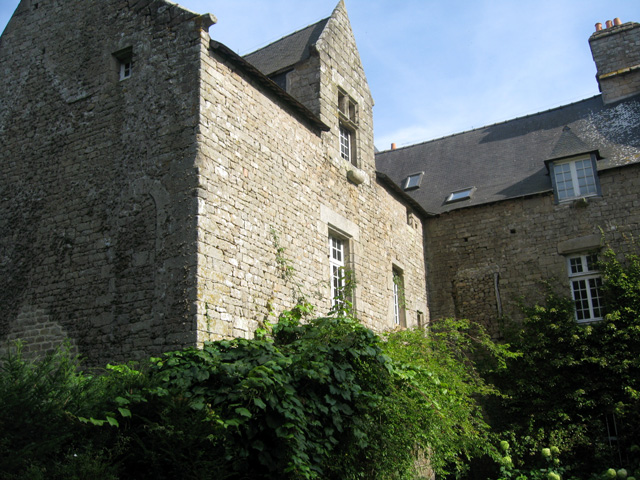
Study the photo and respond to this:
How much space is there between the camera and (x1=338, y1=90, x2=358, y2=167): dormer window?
11055mm

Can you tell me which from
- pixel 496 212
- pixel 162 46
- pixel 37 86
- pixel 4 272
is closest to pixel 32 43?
pixel 37 86

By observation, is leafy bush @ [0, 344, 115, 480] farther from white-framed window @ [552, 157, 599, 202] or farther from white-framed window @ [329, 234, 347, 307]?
white-framed window @ [552, 157, 599, 202]

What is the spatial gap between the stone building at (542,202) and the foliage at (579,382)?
2.16 feet

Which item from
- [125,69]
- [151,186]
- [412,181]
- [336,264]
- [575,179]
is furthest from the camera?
[412,181]

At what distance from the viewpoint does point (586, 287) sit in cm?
1218

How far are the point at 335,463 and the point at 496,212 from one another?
27.4 ft

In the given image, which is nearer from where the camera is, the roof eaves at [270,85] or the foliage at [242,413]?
the foliage at [242,413]

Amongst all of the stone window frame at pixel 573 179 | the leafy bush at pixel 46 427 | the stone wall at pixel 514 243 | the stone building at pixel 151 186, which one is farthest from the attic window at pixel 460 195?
the leafy bush at pixel 46 427

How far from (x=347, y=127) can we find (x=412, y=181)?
4.89 m

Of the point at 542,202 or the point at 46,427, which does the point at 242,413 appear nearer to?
the point at 46,427

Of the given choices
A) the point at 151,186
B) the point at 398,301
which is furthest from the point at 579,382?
the point at 151,186

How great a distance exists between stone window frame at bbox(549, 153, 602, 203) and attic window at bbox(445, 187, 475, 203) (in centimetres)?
185

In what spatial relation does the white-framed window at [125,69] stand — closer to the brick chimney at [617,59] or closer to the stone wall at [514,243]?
the stone wall at [514,243]

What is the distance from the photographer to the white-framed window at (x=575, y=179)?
12.6 meters
